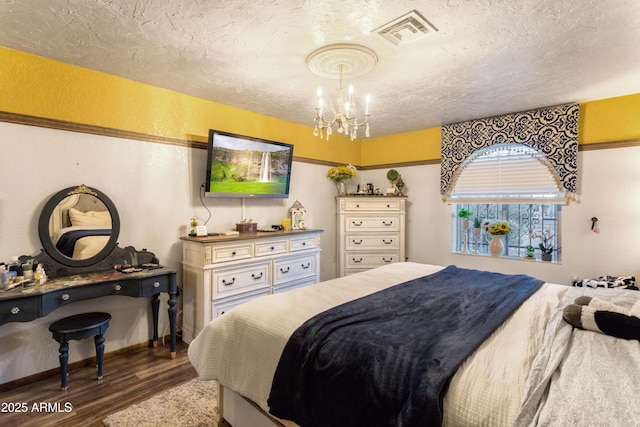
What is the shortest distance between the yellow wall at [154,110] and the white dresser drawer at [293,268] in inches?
60.3

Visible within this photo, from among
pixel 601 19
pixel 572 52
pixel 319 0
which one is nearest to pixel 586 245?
pixel 572 52

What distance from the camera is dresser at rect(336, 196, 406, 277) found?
180 inches

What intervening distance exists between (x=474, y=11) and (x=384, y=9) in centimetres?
53

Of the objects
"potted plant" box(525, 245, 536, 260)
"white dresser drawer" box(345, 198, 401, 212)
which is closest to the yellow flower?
"white dresser drawer" box(345, 198, 401, 212)

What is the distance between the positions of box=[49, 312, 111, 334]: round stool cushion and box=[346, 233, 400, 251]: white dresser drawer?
9.87 feet

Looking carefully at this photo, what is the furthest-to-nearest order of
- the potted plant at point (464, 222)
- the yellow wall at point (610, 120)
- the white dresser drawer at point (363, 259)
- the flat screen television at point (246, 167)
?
the white dresser drawer at point (363, 259) → the potted plant at point (464, 222) → the flat screen television at point (246, 167) → the yellow wall at point (610, 120)

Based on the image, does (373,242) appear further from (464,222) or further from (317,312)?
(317,312)

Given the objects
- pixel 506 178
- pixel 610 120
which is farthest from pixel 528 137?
pixel 610 120

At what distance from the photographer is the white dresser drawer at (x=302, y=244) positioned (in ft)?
12.5

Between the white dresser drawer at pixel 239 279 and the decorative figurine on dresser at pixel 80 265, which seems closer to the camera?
the decorative figurine on dresser at pixel 80 265

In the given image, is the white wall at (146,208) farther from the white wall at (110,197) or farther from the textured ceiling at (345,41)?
the textured ceiling at (345,41)

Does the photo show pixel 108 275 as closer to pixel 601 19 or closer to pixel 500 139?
pixel 601 19

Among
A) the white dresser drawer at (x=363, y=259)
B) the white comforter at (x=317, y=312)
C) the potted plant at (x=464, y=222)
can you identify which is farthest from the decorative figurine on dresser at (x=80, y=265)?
the potted plant at (x=464, y=222)

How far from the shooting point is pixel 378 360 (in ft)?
4.20
